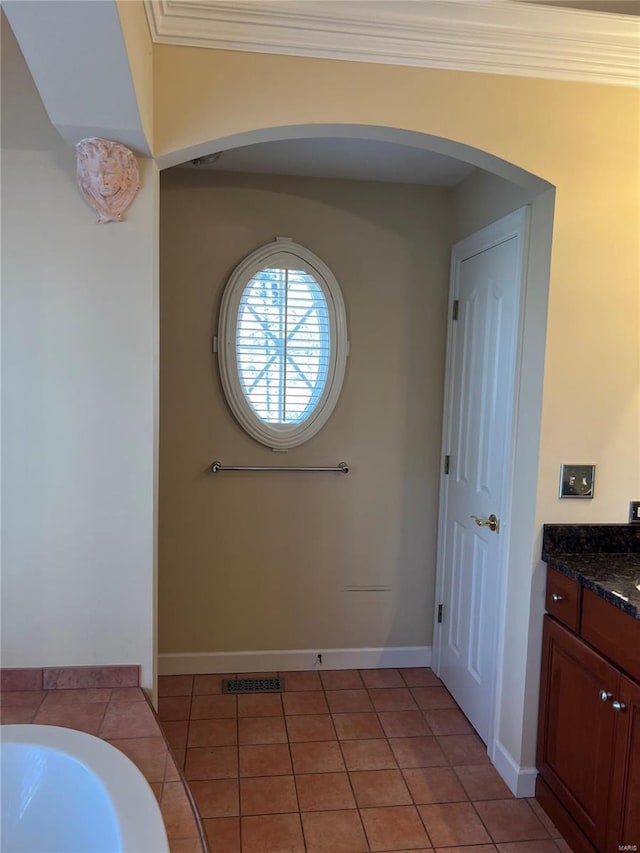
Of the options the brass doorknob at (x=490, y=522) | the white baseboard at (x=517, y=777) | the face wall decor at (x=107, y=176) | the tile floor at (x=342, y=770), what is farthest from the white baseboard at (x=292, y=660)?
the face wall decor at (x=107, y=176)

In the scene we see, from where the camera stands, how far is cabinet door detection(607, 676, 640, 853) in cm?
157

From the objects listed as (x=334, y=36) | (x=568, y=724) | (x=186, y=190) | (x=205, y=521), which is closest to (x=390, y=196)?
(x=186, y=190)

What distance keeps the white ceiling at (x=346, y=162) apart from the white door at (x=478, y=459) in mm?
347

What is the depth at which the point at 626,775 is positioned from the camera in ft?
5.26

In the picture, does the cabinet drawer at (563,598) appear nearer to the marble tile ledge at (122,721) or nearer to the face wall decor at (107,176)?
the marble tile ledge at (122,721)

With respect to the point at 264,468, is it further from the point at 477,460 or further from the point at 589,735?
the point at 589,735

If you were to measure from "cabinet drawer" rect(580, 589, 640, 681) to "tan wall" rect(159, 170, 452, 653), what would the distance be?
4.03ft

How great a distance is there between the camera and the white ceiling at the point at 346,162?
236 cm

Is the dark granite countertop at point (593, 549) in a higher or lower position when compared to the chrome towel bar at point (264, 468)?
lower

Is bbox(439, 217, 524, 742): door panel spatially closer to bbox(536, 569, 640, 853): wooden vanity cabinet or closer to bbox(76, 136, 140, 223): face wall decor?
bbox(536, 569, 640, 853): wooden vanity cabinet

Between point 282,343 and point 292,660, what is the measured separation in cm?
158

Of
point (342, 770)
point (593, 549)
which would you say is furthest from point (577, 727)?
point (342, 770)

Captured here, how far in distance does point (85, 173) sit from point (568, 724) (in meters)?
2.22

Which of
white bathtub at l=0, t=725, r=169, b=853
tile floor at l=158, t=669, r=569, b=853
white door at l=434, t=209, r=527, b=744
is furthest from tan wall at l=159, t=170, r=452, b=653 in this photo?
white bathtub at l=0, t=725, r=169, b=853
